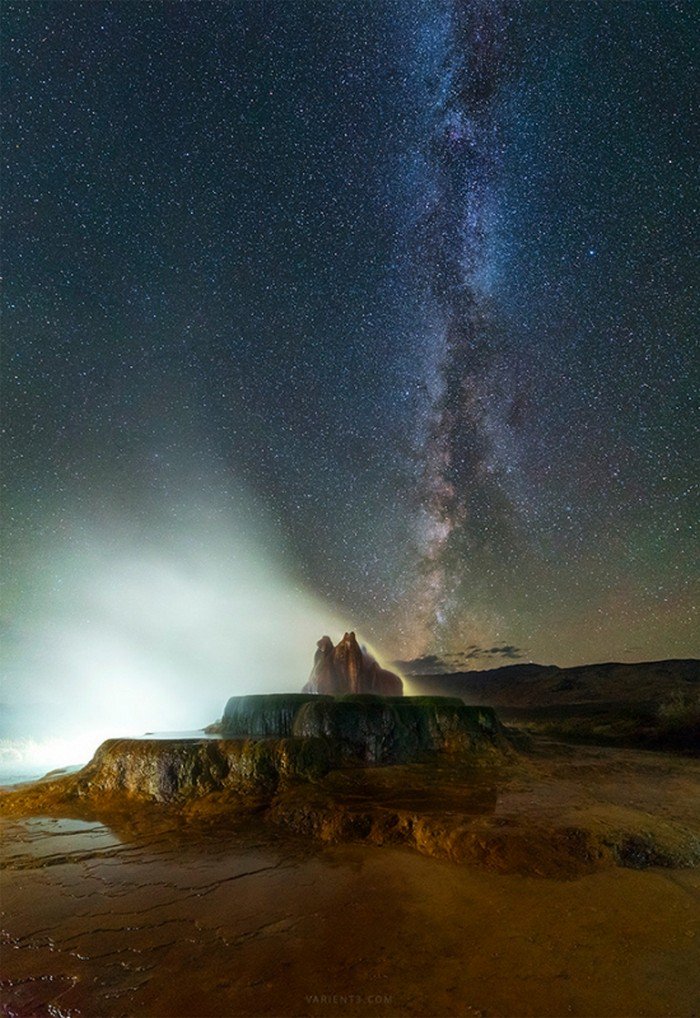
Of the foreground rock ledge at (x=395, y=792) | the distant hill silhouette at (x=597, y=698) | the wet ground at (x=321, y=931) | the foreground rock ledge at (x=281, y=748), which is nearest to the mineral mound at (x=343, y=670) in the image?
the foreground rock ledge at (x=281, y=748)

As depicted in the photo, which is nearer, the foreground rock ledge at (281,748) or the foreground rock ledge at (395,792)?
the foreground rock ledge at (395,792)

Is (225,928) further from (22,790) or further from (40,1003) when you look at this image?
(22,790)

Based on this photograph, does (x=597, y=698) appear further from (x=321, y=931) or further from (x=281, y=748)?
(x=321, y=931)

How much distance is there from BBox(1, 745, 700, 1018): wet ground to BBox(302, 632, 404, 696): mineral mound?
25883 mm

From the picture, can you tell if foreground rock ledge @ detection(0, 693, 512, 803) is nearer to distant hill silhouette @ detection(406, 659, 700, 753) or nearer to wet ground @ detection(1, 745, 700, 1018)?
wet ground @ detection(1, 745, 700, 1018)

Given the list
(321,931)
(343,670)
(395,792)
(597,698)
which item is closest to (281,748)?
(395,792)

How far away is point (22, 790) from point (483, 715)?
14287 millimetres

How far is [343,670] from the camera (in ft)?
114

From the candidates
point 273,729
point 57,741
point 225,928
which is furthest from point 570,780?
point 57,741

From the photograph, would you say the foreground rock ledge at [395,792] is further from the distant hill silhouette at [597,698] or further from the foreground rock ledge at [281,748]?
the distant hill silhouette at [597,698]

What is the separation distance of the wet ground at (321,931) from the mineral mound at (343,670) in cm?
2588

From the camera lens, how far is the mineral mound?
34.3m

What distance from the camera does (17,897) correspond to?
6.42 metres

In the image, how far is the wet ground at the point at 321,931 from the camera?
13.8 feet
